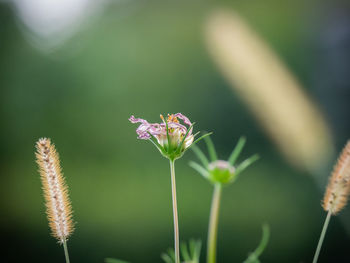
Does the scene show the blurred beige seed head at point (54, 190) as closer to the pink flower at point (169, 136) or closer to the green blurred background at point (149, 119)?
the pink flower at point (169, 136)

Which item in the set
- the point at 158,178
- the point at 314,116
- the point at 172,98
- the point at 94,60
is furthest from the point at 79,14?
the point at 314,116

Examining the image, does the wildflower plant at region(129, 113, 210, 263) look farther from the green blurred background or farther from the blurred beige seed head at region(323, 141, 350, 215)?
the green blurred background

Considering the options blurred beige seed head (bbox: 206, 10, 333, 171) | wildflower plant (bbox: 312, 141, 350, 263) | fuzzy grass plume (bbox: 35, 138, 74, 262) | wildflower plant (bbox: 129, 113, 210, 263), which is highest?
blurred beige seed head (bbox: 206, 10, 333, 171)

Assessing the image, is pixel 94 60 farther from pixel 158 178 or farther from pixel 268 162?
pixel 268 162

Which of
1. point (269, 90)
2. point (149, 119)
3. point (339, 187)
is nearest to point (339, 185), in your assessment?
point (339, 187)

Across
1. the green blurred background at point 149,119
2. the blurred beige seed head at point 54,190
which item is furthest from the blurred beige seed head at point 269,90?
the blurred beige seed head at point 54,190

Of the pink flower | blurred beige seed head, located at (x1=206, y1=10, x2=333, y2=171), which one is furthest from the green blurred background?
the pink flower
